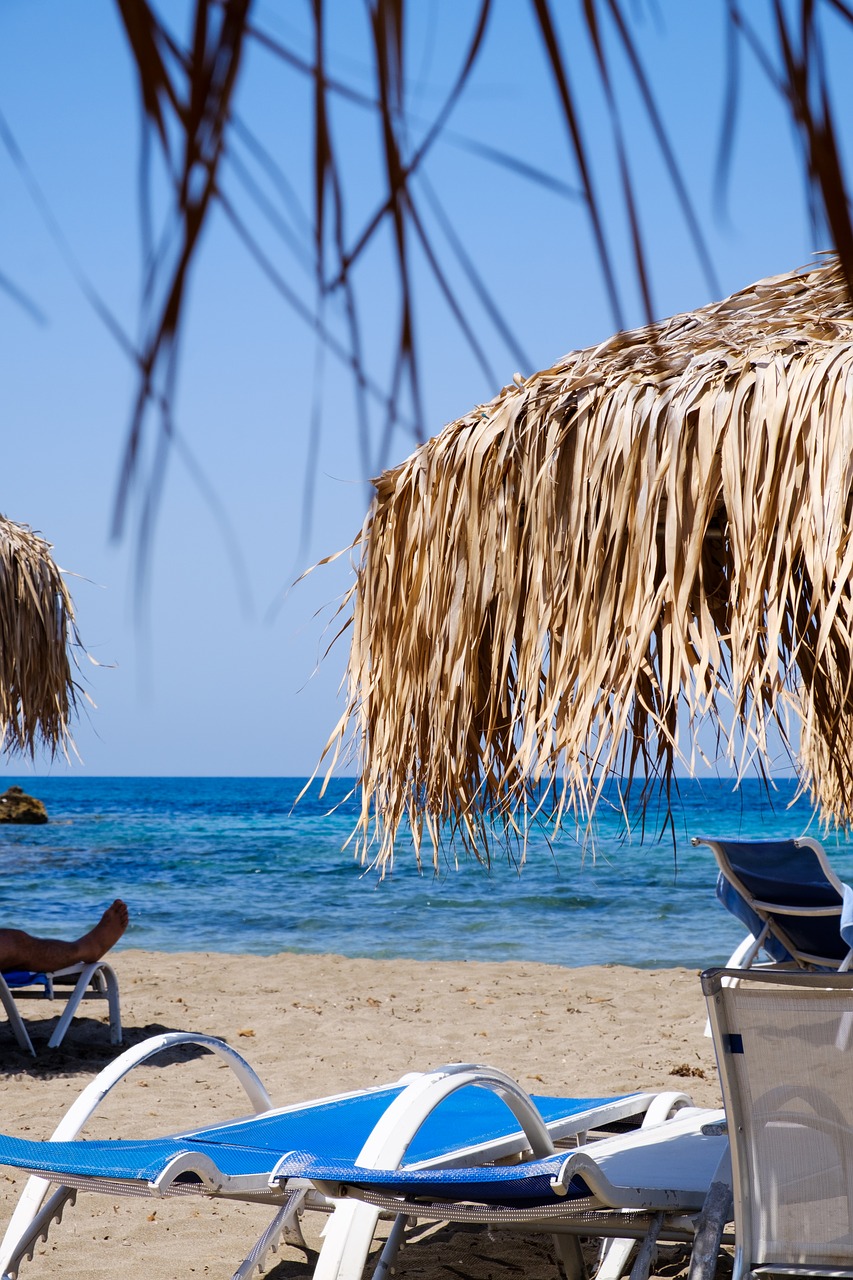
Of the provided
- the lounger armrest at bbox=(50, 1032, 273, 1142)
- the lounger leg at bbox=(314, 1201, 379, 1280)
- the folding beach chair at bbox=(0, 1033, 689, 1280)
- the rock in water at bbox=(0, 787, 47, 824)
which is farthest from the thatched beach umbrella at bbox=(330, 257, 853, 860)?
the rock in water at bbox=(0, 787, 47, 824)

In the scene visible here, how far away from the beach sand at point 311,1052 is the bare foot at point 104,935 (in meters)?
0.53

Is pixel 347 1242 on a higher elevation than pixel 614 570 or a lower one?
lower

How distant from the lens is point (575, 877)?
18.4 meters

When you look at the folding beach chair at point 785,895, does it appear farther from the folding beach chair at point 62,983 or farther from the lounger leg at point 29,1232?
the folding beach chair at point 62,983

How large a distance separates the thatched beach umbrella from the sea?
13.5 inches

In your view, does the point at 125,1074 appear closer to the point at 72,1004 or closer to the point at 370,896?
the point at 72,1004

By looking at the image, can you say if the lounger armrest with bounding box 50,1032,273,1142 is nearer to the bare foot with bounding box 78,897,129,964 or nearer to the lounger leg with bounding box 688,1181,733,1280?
the lounger leg with bounding box 688,1181,733,1280

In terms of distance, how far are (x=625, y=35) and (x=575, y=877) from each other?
731 inches

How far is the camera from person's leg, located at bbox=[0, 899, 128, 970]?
19.1ft

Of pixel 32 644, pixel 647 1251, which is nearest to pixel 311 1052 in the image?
pixel 32 644

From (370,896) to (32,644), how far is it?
37.1 ft

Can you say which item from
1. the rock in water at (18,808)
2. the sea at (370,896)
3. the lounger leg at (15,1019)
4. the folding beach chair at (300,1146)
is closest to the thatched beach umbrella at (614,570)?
the sea at (370,896)

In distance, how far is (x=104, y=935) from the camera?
20.1 feet

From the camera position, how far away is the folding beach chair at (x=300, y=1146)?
259 centimetres
